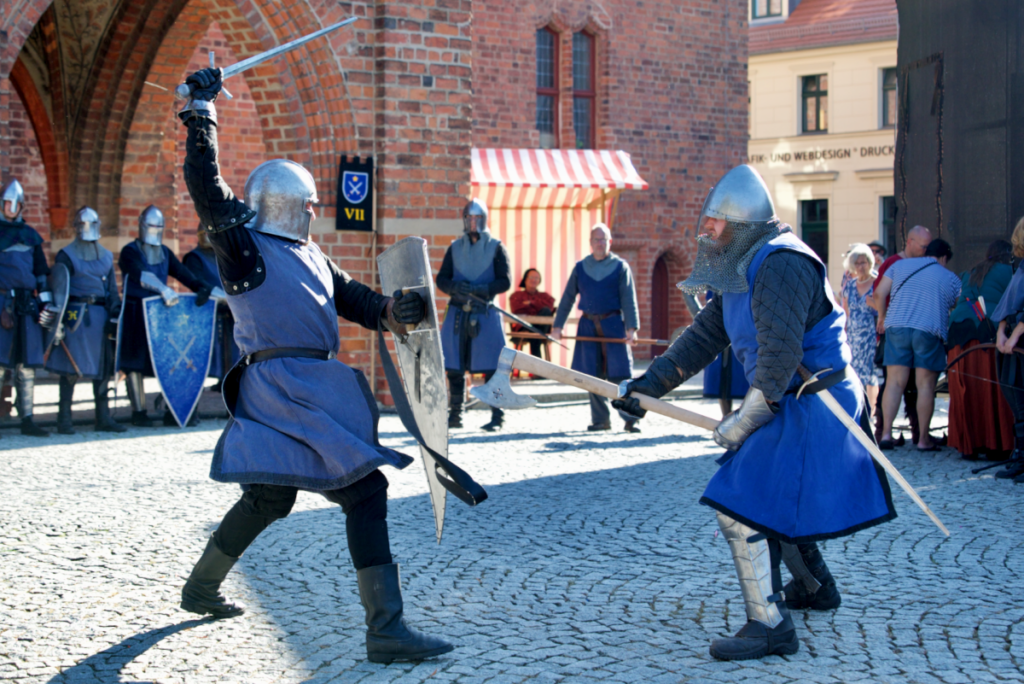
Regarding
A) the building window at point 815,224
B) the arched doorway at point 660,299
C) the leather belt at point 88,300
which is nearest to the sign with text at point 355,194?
the leather belt at point 88,300

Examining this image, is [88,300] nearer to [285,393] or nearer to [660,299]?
[285,393]

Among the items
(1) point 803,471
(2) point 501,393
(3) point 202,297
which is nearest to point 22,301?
(3) point 202,297

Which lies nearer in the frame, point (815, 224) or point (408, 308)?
point (408, 308)

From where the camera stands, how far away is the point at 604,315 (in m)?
9.87

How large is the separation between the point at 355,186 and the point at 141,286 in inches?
88.4

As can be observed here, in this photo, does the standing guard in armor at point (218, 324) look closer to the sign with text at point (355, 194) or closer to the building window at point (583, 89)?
the sign with text at point (355, 194)

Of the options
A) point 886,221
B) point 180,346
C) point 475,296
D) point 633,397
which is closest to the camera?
point 633,397

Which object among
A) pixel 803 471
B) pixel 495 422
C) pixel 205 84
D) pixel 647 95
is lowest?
pixel 495 422

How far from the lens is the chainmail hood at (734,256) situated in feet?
12.9

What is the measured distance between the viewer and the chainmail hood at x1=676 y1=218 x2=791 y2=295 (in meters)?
3.92

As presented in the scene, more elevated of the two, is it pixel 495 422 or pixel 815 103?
pixel 815 103

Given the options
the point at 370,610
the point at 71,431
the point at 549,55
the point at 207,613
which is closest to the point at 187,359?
the point at 71,431

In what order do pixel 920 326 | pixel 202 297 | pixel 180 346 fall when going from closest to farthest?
pixel 920 326
pixel 180 346
pixel 202 297

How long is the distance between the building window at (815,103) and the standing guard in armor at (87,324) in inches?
976
